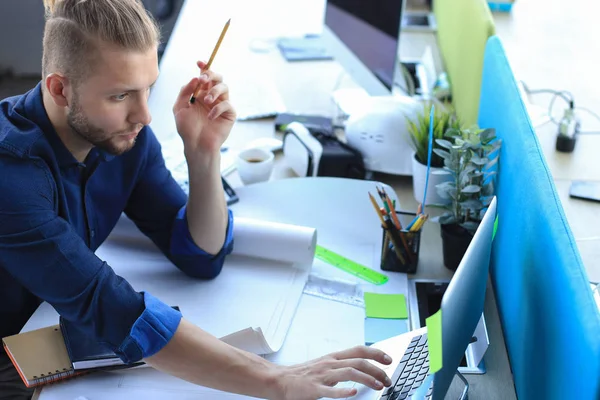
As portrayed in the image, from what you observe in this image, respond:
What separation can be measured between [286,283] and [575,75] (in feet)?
4.26

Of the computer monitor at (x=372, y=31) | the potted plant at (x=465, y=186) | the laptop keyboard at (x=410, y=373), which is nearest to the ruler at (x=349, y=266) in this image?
the potted plant at (x=465, y=186)

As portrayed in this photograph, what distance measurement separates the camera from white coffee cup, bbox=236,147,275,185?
1592 millimetres

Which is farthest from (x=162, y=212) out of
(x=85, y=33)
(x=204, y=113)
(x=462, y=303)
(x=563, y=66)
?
(x=563, y=66)

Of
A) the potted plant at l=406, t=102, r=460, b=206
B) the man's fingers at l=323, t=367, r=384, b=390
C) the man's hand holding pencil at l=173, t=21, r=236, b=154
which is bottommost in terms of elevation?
the man's fingers at l=323, t=367, r=384, b=390

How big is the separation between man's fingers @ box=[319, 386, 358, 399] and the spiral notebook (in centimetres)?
37

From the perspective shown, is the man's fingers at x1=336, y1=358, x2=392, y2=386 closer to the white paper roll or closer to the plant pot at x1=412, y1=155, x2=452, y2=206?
the white paper roll

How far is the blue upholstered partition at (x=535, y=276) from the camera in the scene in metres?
0.75

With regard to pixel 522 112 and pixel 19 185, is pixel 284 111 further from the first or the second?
pixel 19 185

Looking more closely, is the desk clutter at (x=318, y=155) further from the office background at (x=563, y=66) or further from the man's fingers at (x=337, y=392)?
the man's fingers at (x=337, y=392)

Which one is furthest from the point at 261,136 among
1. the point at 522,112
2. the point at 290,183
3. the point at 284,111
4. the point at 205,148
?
the point at 522,112

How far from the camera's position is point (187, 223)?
132cm

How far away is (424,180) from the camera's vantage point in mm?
1449

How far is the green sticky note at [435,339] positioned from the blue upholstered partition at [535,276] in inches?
5.9

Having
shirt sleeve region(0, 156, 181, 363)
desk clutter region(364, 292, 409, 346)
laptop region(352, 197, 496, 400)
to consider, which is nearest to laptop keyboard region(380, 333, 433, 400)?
laptop region(352, 197, 496, 400)
